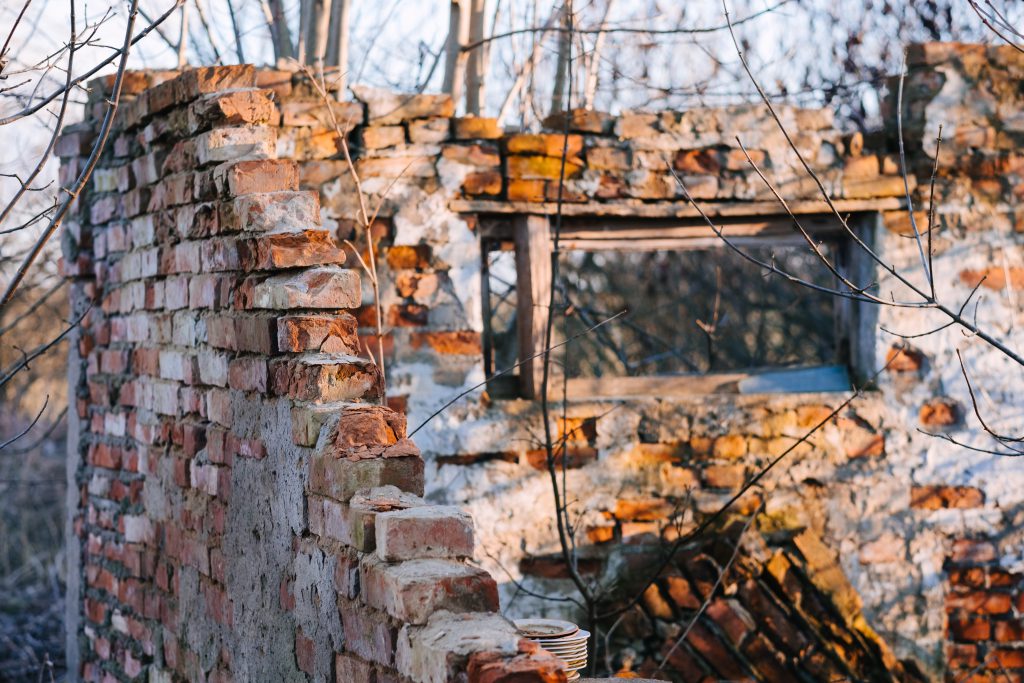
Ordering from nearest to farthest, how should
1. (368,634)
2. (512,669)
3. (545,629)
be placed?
(512,669)
(368,634)
(545,629)

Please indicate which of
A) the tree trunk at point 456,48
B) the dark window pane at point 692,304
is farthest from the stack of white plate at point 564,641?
the dark window pane at point 692,304

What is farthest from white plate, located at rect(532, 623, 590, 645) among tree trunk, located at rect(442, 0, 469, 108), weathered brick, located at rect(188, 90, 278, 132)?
tree trunk, located at rect(442, 0, 469, 108)

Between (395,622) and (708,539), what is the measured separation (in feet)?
7.87

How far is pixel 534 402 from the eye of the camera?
13.2 ft

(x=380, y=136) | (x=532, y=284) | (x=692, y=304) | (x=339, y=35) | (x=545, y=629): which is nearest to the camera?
(x=545, y=629)

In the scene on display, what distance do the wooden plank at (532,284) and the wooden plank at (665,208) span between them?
7 centimetres

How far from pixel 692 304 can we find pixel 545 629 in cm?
694

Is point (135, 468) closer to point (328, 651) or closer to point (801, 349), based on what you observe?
point (328, 651)

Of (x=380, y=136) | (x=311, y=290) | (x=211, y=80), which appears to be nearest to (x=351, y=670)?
(x=311, y=290)

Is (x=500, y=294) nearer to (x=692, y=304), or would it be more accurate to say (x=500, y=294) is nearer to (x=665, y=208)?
(x=665, y=208)

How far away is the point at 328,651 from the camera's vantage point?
2150 mm

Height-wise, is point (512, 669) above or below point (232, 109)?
below

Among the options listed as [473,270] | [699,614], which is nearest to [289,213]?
[473,270]

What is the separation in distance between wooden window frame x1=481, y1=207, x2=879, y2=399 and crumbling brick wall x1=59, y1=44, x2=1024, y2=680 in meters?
0.08
